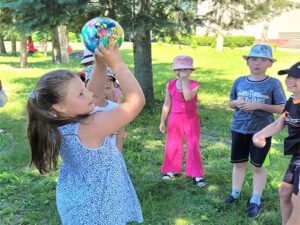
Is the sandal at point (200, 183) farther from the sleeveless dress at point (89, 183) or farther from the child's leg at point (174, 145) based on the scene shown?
the sleeveless dress at point (89, 183)

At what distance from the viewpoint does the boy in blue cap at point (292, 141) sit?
10.0 feet

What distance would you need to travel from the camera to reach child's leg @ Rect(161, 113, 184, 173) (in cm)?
480

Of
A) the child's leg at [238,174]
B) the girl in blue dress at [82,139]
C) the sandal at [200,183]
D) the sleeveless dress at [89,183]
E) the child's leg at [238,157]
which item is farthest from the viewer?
the sandal at [200,183]

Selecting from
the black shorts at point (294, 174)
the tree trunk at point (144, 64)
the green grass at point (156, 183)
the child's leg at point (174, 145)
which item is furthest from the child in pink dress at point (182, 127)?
the tree trunk at point (144, 64)

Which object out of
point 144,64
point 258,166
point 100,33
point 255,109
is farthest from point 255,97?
point 144,64

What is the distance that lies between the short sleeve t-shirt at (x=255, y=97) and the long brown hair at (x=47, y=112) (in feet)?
7.33

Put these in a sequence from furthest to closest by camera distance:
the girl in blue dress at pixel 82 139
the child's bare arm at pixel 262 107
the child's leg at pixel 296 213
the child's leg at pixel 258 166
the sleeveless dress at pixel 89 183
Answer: the child's leg at pixel 258 166 → the child's bare arm at pixel 262 107 → the child's leg at pixel 296 213 → the sleeveless dress at pixel 89 183 → the girl in blue dress at pixel 82 139

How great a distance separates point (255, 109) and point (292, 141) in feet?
2.42

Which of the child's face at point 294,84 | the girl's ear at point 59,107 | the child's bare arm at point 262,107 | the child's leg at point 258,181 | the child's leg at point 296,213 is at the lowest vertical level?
the child's leg at point 258,181

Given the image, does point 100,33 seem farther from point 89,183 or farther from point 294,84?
point 294,84

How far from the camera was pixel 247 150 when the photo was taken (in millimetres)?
4109

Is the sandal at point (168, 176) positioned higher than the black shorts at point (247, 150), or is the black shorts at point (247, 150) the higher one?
the black shorts at point (247, 150)

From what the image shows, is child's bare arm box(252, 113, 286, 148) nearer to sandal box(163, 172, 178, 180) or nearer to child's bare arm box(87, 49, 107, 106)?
child's bare arm box(87, 49, 107, 106)

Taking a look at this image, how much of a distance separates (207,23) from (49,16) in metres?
2.98
